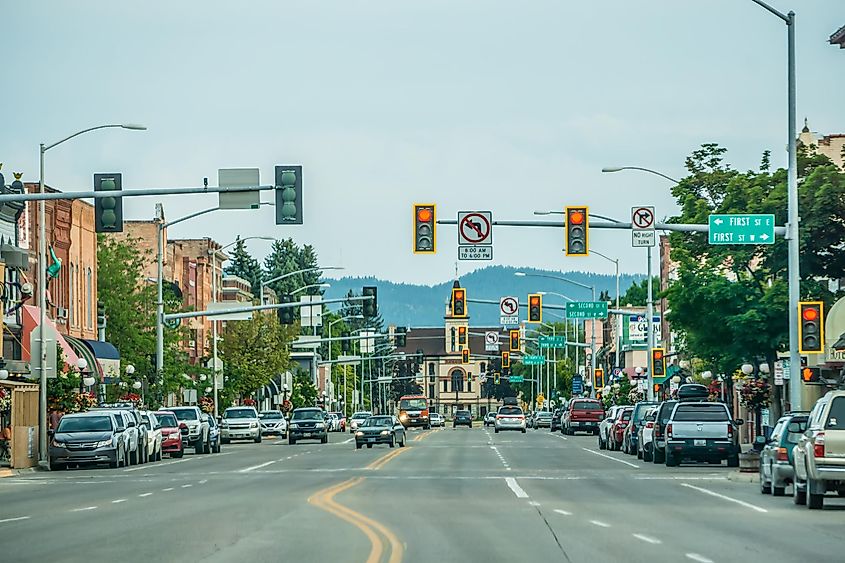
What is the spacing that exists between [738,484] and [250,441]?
54.3m

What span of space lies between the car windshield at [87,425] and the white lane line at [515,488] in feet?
47.8

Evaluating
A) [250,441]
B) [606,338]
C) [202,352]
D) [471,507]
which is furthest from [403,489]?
[606,338]

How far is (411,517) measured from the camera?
2355cm

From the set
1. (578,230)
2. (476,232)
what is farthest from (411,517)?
(476,232)

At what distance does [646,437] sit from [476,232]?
14675mm

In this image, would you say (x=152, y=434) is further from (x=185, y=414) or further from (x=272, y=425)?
(x=272, y=425)

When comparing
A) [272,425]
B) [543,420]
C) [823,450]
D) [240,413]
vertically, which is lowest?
[543,420]

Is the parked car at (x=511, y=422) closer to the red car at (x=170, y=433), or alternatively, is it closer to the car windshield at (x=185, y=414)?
the car windshield at (x=185, y=414)

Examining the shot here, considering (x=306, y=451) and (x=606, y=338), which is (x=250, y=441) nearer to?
(x=306, y=451)

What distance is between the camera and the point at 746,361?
4991 centimetres

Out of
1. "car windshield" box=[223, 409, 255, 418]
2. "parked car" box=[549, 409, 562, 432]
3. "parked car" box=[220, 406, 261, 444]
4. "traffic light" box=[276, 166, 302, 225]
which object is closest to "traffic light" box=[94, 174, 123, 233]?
"traffic light" box=[276, 166, 302, 225]

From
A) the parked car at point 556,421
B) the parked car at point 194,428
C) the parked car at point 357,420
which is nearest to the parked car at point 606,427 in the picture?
the parked car at point 357,420

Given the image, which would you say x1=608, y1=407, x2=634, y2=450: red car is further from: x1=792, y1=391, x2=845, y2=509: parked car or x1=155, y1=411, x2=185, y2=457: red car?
x1=792, y1=391, x2=845, y2=509: parked car

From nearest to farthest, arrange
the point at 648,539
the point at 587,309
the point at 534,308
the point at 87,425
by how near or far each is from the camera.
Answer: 1. the point at 648,539
2. the point at 87,425
3. the point at 534,308
4. the point at 587,309
